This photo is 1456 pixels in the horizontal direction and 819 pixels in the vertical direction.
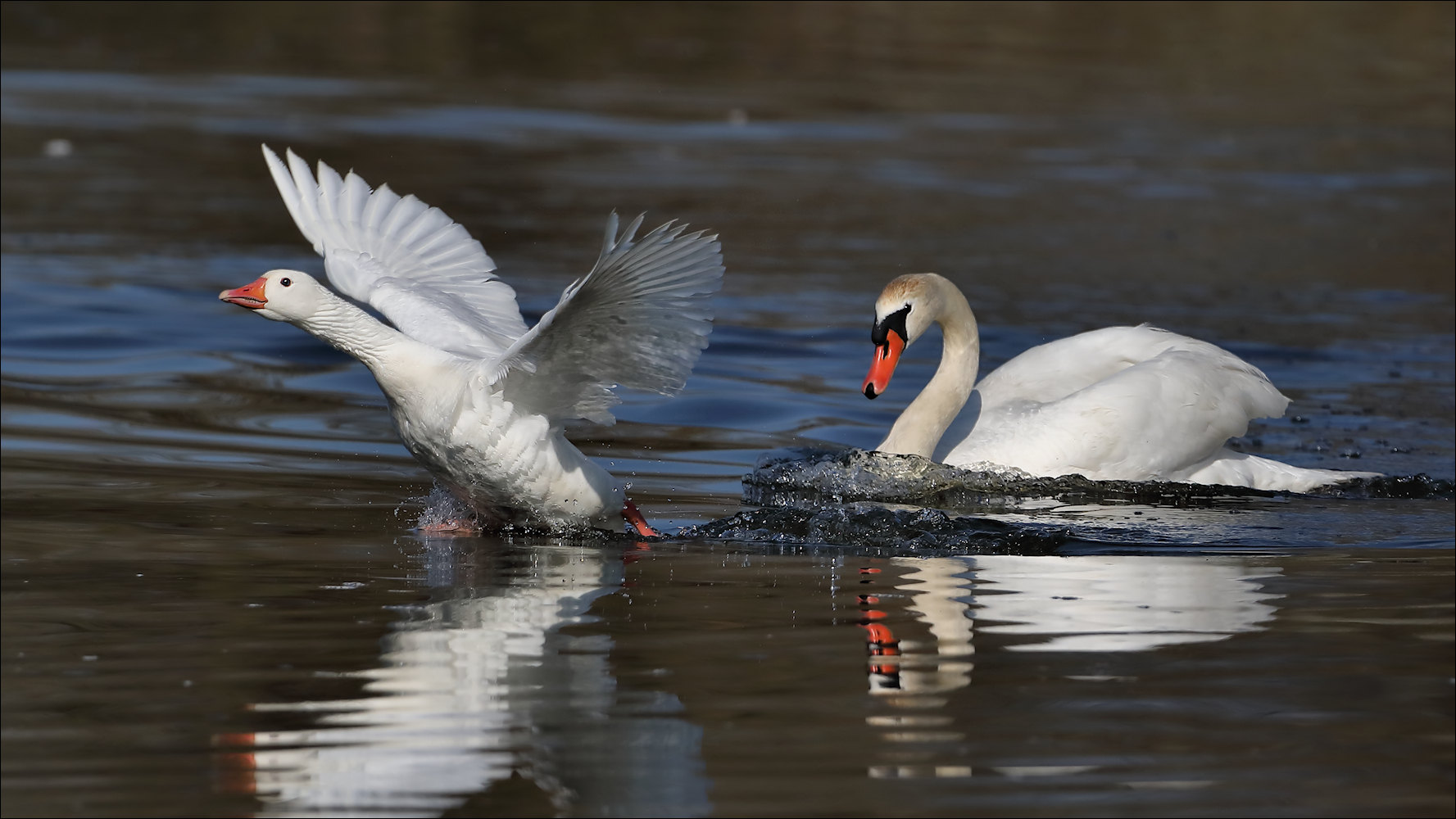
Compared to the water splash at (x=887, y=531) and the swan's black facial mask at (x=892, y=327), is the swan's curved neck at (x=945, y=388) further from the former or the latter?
the water splash at (x=887, y=531)

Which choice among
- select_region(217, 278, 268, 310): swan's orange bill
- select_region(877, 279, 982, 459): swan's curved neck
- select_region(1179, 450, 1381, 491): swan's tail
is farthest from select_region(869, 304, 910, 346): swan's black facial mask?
select_region(217, 278, 268, 310): swan's orange bill

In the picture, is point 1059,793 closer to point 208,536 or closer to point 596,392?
point 596,392

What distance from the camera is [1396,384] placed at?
11250mm

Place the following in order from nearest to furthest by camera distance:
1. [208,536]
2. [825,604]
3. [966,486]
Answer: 1. [825,604]
2. [208,536]
3. [966,486]

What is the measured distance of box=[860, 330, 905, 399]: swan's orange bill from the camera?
8.44 metres

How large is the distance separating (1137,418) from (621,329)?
2.84 meters

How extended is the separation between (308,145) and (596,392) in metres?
11.6

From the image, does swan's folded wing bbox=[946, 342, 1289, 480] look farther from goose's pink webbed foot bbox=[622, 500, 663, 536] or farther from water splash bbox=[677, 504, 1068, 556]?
goose's pink webbed foot bbox=[622, 500, 663, 536]

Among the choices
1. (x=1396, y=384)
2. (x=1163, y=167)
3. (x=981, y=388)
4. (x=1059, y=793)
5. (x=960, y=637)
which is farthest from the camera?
(x=1163, y=167)

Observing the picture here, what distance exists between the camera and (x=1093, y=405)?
8.58 m

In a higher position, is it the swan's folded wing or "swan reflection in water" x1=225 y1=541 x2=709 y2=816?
the swan's folded wing

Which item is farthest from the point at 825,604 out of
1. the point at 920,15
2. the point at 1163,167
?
the point at 920,15

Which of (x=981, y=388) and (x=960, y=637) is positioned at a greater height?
(x=981, y=388)

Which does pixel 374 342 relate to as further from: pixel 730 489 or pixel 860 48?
pixel 860 48
